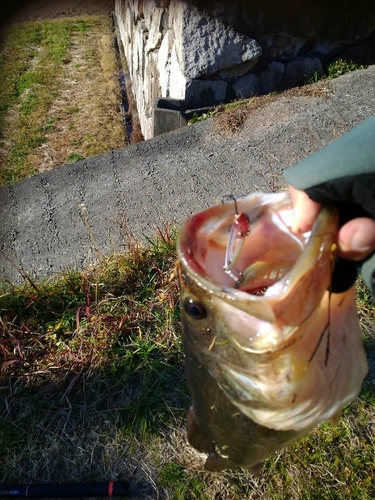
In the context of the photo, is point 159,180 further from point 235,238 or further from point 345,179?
point 345,179

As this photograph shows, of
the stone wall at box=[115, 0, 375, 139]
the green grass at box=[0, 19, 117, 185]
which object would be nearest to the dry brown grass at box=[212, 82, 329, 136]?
the stone wall at box=[115, 0, 375, 139]

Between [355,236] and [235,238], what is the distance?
0.33 meters

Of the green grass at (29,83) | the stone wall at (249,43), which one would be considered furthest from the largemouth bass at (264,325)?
the green grass at (29,83)

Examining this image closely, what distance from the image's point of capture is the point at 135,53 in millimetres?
7852

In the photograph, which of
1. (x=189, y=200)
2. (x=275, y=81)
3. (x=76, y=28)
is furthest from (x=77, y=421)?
(x=76, y=28)

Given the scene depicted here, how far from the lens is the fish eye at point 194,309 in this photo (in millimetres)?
1213

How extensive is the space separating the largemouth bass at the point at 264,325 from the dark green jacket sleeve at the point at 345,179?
0.17 feet

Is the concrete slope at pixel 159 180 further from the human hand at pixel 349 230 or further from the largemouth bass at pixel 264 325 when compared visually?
the human hand at pixel 349 230

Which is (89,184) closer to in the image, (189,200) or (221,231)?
(189,200)

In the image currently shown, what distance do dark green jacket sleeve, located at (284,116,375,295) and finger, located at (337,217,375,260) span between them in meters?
0.05

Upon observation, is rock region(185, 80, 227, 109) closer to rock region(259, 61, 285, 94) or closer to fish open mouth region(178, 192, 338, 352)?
rock region(259, 61, 285, 94)

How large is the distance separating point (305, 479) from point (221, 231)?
1.61m

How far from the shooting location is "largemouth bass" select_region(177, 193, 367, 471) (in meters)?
1.16

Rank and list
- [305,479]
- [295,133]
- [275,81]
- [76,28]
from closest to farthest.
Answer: [305,479]
[295,133]
[275,81]
[76,28]
